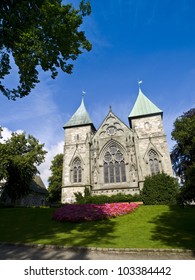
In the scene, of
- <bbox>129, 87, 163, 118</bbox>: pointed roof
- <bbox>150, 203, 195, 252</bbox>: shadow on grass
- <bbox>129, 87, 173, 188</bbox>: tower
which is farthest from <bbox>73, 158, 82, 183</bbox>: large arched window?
<bbox>150, 203, 195, 252</bbox>: shadow on grass

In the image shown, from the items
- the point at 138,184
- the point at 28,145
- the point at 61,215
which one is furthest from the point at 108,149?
the point at 61,215

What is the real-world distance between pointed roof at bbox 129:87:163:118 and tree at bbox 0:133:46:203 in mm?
17514

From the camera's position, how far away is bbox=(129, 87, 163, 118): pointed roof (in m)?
36.0

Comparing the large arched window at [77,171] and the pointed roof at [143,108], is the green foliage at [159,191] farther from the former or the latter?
the pointed roof at [143,108]

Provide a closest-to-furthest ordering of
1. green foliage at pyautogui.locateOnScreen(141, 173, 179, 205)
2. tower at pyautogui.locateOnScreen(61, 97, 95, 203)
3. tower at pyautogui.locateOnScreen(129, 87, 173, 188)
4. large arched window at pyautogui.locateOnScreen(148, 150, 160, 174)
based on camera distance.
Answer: green foliage at pyautogui.locateOnScreen(141, 173, 179, 205) → tower at pyautogui.locateOnScreen(129, 87, 173, 188) → large arched window at pyautogui.locateOnScreen(148, 150, 160, 174) → tower at pyautogui.locateOnScreen(61, 97, 95, 203)

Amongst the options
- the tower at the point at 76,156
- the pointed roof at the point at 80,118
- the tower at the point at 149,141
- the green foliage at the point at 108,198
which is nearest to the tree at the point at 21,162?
the tower at the point at 76,156

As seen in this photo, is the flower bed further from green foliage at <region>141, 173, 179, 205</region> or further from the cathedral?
the cathedral

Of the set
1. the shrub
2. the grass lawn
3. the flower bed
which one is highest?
the shrub

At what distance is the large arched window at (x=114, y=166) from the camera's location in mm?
32281

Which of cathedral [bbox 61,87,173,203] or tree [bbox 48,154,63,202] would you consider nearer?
cathedral [bbox 61,87,173,203]

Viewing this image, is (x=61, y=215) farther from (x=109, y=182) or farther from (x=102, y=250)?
(x=109, y=182)

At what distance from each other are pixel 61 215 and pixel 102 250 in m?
9.51

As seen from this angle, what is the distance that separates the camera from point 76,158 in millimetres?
35594

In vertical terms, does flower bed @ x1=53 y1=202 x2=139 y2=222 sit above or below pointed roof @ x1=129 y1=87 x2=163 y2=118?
below
